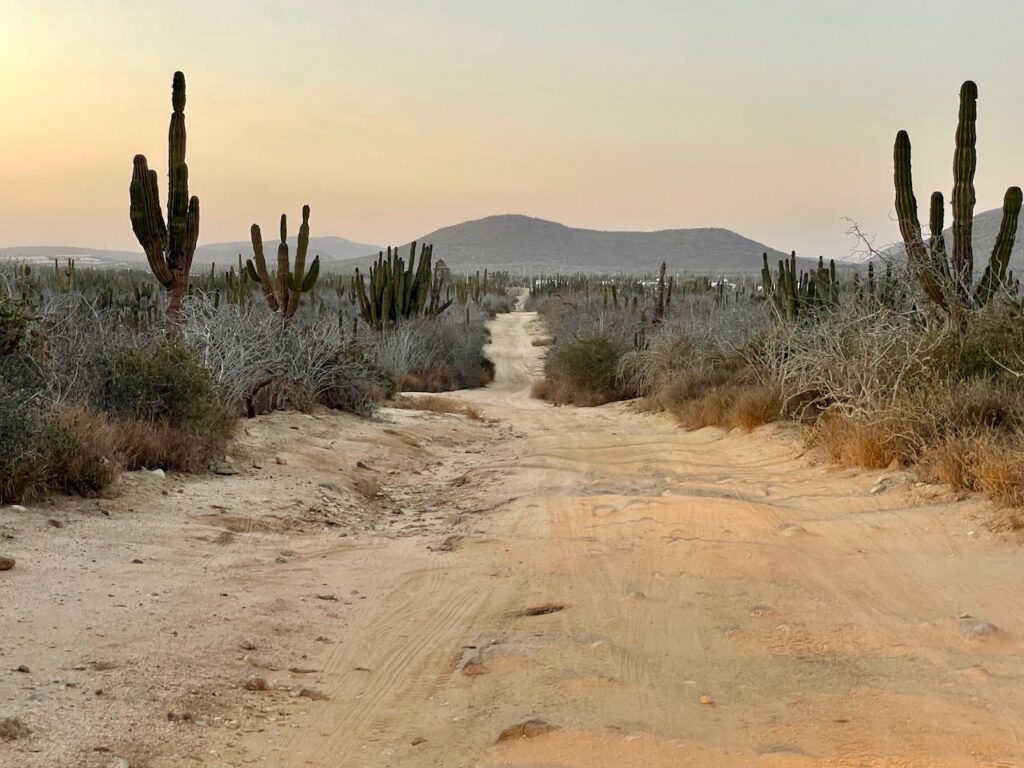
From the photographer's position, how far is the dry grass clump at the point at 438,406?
67.4 feet

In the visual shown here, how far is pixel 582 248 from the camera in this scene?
172625 millimetres

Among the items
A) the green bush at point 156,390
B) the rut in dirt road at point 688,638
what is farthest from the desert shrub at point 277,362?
the rut in dirt road at point 688,638

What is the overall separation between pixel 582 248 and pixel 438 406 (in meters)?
154

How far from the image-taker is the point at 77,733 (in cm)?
399

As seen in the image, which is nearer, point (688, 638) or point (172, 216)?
point (688, 638)

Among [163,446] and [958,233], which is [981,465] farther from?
[163,446]

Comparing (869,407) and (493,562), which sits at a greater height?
(869,407)

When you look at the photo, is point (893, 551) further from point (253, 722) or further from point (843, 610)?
point (253, 722)

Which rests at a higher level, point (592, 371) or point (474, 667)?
point (592, 371)

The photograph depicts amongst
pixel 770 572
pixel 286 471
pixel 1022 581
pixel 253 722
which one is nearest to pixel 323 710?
pixel 253 722

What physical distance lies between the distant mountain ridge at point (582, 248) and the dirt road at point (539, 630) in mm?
143567

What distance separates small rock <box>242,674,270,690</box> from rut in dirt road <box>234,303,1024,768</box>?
33 cm

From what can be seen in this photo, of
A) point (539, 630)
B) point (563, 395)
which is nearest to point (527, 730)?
point (539, 630)

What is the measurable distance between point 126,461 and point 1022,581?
747 centimetres
